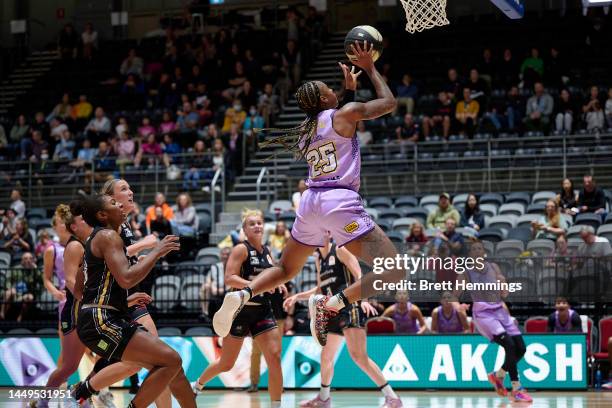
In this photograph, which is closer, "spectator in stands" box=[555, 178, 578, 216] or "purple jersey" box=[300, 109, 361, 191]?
"purple jersey" box=[300, 109, 361, 191]

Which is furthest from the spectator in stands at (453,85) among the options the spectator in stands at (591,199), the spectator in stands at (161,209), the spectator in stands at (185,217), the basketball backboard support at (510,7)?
the basketball backboard support at (510,7)

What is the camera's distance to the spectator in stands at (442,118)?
19641mm

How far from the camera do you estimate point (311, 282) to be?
51.8 ft

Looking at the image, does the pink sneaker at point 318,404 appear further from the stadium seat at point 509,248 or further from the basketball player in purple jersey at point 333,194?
the stadium seat at point 509,248

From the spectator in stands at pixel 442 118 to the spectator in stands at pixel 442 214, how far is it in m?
3.37

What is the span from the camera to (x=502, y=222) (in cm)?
1678

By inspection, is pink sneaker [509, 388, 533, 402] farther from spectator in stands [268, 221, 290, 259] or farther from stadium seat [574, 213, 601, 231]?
spectator in stands [268, 221, 290, 259]

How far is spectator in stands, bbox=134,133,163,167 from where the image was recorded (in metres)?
20.6

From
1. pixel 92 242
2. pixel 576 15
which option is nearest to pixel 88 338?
pixel 92 242

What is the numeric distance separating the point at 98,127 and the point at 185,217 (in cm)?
595

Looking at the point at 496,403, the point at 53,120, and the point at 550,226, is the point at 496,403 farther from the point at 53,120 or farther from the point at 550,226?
the point at 53,120

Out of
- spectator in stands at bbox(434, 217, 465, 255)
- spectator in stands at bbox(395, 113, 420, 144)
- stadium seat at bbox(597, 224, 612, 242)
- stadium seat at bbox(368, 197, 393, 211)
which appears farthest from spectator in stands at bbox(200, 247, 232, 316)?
stadium seat at bbox(597, 224, 612, 242)

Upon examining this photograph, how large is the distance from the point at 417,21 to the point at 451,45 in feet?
47.6

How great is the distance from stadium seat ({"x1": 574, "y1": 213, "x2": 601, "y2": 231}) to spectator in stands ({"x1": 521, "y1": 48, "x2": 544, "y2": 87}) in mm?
5076
